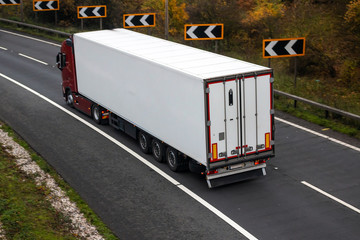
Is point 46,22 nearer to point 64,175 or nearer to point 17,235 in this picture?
point 64,175

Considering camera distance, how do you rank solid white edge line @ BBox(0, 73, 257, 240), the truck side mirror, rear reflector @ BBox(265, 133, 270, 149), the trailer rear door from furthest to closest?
the truck side mirror < rear reflector @ BBox(265, 133, 270, 149) < the trailer rear door < solid white edge line @ BBox(0, 73, 257, 240)

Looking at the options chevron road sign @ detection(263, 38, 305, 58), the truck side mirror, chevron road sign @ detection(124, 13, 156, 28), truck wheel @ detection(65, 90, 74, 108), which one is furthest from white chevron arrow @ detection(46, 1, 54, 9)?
chevron road sign @ detection(263, 38, 305, 58)

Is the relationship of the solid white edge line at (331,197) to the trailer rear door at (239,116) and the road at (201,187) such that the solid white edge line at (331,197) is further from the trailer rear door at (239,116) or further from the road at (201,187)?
the trailer rear door at (239,116)

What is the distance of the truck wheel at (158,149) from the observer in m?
15.6

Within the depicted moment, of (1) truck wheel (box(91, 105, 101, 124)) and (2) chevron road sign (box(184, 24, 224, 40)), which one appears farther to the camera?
(2) chevron road sign (box(184, 24, 224, 40))

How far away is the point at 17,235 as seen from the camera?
11328 millimetres

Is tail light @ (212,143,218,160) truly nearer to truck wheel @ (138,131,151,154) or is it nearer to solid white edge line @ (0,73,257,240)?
solid white edge line @ (0,73,257,240)

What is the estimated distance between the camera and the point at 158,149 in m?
15.9

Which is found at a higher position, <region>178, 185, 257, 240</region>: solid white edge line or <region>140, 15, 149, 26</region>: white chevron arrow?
<region>140, 15, 149, 26</region>: white chevron arrow

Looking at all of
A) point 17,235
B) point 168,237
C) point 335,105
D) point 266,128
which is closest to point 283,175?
point 266,128

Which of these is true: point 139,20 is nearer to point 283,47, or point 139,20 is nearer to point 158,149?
point 283,47

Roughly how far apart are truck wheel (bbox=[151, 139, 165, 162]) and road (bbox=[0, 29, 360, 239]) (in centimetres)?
21

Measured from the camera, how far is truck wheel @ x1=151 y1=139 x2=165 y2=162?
51.3 ft

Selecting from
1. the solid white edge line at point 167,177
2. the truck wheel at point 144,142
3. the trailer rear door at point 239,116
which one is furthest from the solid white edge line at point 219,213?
the truck wheel at point 144,142
